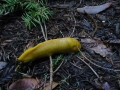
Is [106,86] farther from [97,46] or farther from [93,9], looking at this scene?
[93,9]

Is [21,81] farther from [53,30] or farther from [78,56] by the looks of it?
[53,30]

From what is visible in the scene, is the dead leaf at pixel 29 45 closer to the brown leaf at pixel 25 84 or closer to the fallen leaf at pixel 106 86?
the brown leaf at pixel 25 84

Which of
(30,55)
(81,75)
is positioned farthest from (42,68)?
(81,75)

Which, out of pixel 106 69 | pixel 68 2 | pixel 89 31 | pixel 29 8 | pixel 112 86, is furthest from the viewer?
pixel 68 2

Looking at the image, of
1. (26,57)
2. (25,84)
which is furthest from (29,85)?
(26,57)

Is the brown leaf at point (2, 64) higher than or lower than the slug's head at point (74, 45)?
lower

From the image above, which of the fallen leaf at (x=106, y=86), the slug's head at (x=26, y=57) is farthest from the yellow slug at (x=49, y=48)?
the fallen leaf at (x=106, y=86)
